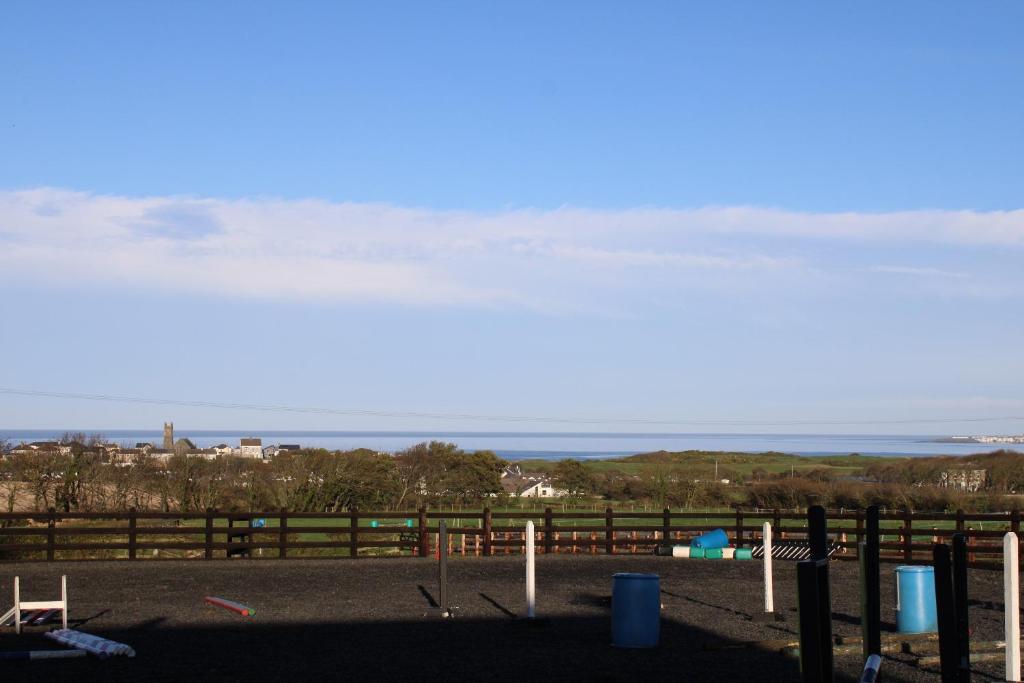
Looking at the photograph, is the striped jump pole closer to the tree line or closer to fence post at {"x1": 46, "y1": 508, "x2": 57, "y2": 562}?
fence post at {"x1": 46, "y1": 508, "x2": 57, "y2": 562}

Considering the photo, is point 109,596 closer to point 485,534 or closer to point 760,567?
point 485,534

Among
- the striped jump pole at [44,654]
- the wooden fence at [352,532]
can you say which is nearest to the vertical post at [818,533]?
the striped jump pole at [44,654]

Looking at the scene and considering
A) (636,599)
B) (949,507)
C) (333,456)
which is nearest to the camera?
(636,599)

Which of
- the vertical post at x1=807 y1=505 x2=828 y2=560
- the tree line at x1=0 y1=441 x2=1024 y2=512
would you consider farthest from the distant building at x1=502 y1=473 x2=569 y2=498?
the vertical post at x1=807 y1=505 x2=828 y2=560

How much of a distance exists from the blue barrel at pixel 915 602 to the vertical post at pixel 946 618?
7963mm

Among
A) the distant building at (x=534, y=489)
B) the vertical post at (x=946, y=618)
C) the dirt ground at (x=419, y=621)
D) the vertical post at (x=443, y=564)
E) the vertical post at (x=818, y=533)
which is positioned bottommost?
the distant building at (x=534, y=489)

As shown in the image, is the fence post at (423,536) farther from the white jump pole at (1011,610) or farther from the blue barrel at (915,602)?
the white jump pole at (1011,610)

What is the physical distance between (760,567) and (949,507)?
1032 inches

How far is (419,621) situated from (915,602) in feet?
20.6

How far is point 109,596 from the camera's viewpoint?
58.5 ft

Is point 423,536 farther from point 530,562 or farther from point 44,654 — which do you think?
point 44,654

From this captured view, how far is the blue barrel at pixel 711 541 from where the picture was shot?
2502 centimetres

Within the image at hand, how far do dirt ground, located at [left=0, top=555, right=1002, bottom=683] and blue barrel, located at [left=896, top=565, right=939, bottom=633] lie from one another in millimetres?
675

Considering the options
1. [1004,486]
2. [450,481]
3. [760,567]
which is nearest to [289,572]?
[760,567]
